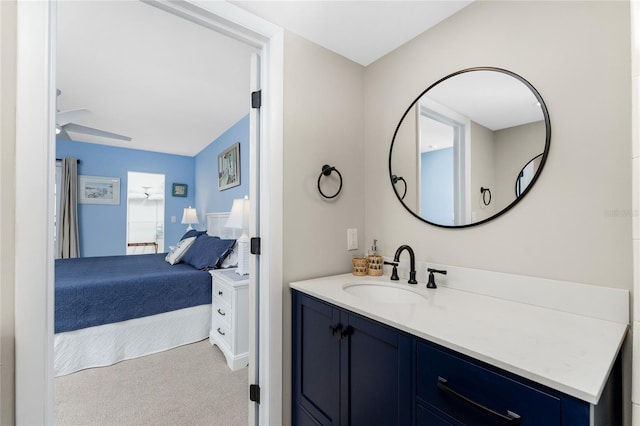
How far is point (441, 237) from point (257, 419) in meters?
1.38

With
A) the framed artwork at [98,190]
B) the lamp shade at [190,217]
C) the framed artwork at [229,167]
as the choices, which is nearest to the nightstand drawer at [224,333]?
the framed artwork at [229,167]

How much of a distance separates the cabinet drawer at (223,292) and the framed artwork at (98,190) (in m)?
3.73

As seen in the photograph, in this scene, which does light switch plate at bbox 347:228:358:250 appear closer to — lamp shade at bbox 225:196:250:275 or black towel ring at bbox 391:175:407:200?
black towel ring at bbox 391:175:407:200

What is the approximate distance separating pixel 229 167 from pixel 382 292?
3.04 meters

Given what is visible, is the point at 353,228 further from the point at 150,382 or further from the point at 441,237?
the point at 150,382

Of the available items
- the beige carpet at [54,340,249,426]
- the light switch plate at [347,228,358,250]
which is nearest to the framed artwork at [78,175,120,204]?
the beige carpet at [54,340,249,426]

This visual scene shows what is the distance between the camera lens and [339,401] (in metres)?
1.14

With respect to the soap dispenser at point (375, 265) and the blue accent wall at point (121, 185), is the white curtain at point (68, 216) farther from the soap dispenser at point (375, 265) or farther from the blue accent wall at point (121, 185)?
the soap dispenser at point (375, 265)

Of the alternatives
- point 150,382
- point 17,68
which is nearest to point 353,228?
point 17,68

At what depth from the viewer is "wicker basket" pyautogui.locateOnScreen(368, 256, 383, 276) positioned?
1620 mm

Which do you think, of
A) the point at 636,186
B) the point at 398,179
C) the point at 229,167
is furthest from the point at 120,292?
the point at 636,186

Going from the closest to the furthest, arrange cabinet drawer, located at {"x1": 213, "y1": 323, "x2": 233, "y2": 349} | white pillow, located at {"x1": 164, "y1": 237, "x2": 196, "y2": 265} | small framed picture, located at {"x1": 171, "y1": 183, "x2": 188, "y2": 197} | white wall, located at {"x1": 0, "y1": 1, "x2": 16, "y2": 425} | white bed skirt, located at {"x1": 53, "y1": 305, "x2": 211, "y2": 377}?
white wall, located at {"x1": 0, "y1": 1, "x2": 16, "y2": 425} < white bed skirt, located at {"x1": 53, "y1": 305, "x2": 211, "y2": 377} < cabinet drawer, located at {"x1": 213, "y1": 323, "x2": 233, "y2": 349} < white pillow, located at {"x1": 164, "y1": 237, "x2": 196, "y2": 265} < small framed picture, located at {"x1": 171, "y1": 183, "x2": 188, "y2": 197}

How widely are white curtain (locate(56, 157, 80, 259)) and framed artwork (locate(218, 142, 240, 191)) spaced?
2540mm

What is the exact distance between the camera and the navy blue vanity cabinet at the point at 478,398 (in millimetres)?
591
